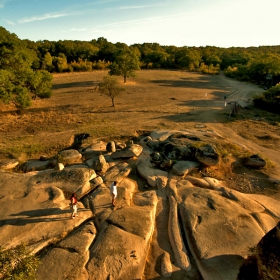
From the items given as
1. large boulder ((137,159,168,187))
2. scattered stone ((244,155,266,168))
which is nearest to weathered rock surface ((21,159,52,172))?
large boulder ((137,159,168,187))

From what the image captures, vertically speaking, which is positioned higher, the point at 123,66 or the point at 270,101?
the point at 123,66

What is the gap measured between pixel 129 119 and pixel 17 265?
82.2 ft

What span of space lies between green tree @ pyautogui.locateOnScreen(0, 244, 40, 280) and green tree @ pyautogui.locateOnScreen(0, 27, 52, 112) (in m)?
24.4

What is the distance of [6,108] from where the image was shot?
35.2 m

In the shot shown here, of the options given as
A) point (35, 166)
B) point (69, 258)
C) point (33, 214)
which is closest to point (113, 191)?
point (69, 258)

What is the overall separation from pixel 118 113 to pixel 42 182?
2013cm

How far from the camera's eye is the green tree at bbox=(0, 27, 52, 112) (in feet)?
93.8

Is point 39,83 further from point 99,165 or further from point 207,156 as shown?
point 207,156

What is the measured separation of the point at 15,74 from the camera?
3148cm

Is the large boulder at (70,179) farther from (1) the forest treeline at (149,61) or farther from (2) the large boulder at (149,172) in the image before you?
(1) the forest treeline at (149,61)

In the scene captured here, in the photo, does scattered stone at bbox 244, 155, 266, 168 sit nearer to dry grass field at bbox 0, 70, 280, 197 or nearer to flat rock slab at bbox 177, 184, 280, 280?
dry grass field at bbox 0, 70, 280, 197

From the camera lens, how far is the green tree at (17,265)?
25.6 feet

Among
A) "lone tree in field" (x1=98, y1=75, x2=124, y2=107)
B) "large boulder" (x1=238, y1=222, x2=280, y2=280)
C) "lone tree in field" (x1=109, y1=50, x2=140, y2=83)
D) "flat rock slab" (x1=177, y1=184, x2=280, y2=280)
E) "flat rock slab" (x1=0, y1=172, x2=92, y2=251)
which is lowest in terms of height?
"flat rock slab" (x1=177, y1=184, x2=280, y2=280)

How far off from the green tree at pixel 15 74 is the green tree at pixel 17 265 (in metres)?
24.4
